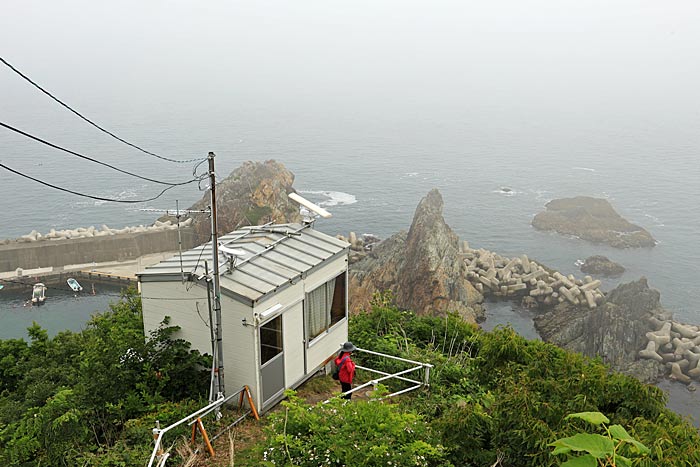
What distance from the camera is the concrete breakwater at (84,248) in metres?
55.9

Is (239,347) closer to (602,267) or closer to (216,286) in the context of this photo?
(216,286)

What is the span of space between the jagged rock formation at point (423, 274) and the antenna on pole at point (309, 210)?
76.5ft

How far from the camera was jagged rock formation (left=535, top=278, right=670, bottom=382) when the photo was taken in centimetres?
3441

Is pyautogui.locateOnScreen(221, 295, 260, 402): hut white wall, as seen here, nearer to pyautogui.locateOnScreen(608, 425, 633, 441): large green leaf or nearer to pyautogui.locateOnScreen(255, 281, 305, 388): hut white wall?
pyautogui.locateOnScreen(255, 281, 305, 388): hut white wall

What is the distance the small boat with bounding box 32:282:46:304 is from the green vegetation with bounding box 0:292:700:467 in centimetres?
3498

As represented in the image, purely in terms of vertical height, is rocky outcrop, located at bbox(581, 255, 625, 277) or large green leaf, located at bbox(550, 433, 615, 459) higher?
large green leaf, located at bbox(550, 433, 615, 459)

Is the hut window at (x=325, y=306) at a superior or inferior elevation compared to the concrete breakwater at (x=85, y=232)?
superior

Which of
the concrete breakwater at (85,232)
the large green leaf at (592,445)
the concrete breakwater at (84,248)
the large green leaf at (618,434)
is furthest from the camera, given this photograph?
the concrete breakwater at (85,232)

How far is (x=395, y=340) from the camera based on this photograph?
54.2 ft

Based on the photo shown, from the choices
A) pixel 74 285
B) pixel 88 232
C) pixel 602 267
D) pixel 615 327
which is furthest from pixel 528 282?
pixel 88 232

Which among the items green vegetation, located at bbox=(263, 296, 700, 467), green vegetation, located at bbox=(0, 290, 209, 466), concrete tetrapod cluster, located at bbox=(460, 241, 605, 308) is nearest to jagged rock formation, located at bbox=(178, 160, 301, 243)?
concrete tetrapod cluster, located at bbox=(460, 241, 605, 308)

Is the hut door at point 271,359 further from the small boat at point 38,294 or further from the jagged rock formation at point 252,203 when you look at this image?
the jagged rock formation at point 252,203

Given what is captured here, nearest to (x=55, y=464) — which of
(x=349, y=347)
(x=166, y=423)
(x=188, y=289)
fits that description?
(x=166, y=423)

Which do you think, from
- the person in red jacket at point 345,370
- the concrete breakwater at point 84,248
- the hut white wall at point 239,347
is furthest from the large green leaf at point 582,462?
the concrete breakwater at point 84,248
